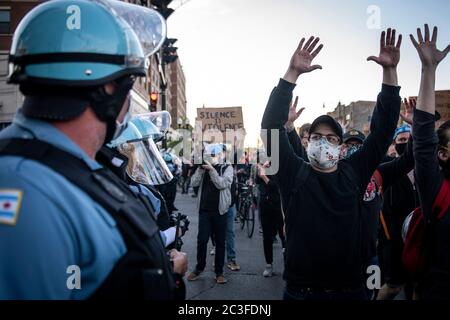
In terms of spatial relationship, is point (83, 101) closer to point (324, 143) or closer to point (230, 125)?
point (324, 143)

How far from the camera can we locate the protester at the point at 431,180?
2107 mm

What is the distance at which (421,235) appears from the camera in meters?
2.38

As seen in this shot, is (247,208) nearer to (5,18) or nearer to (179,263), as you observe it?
(179,263)

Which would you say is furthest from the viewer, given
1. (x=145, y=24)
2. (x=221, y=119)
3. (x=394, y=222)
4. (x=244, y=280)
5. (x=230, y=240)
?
(x=221, y=119)

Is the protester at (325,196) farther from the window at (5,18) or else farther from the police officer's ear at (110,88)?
the window at (5,18)

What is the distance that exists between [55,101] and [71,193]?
0.33 m

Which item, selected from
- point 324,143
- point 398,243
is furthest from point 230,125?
→ point 324,143

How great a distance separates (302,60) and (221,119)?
765 centimetres

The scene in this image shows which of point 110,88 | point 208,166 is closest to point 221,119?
point 208,166

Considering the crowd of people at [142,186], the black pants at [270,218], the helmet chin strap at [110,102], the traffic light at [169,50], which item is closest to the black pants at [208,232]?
the black pants at [270,218]

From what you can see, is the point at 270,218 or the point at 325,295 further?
the point at 270,218

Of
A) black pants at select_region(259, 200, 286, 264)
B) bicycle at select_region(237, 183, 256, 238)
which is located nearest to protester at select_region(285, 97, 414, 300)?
black pants at select_region(259, 200, 286, 264)

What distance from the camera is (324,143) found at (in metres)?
2.74

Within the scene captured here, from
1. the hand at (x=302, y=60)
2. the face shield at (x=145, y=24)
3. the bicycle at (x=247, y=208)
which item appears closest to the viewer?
A: the face shield at (x=145, y=24)
